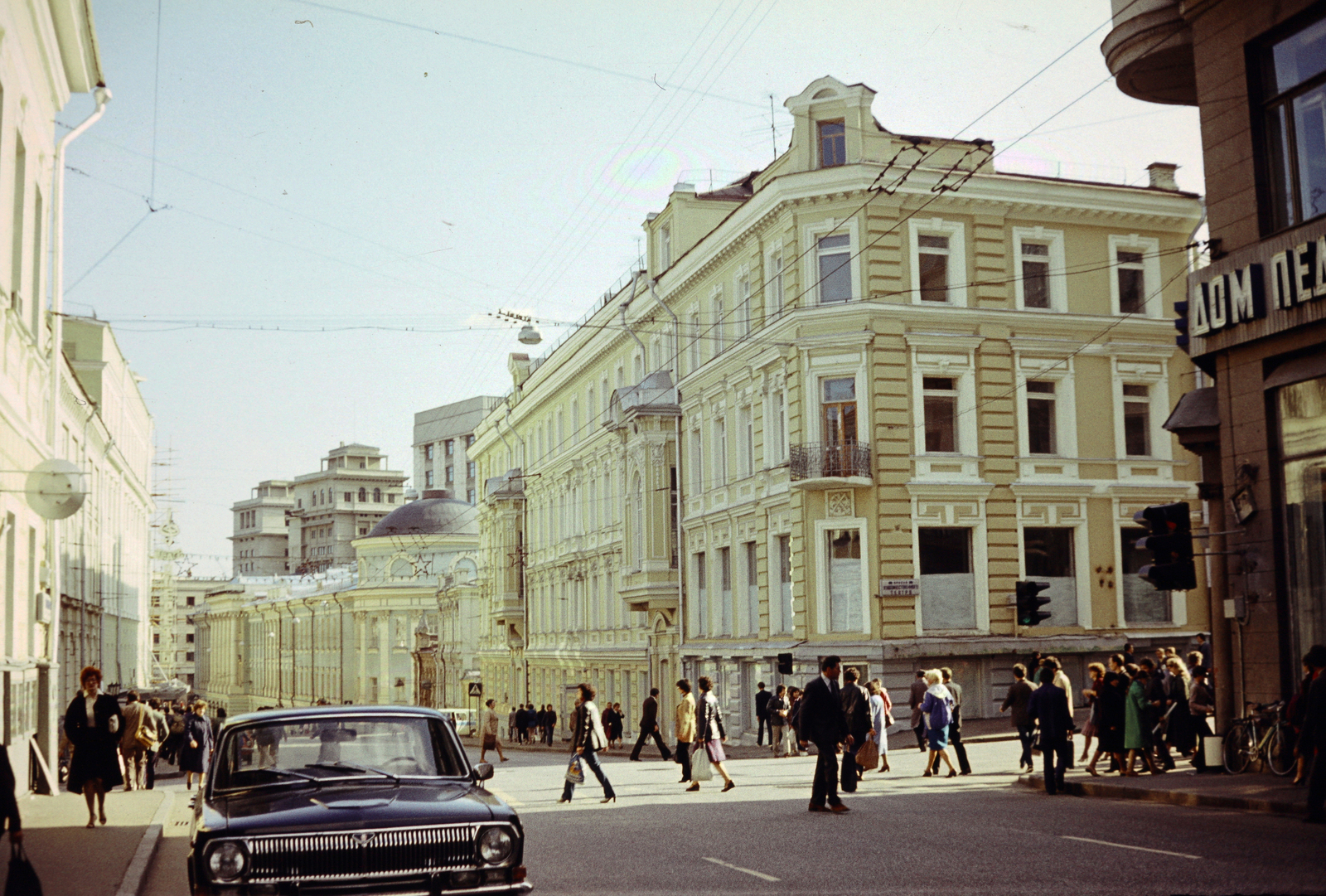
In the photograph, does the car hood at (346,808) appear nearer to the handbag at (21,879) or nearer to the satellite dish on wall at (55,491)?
the handbag at (21,879)

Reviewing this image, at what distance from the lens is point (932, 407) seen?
117 ft

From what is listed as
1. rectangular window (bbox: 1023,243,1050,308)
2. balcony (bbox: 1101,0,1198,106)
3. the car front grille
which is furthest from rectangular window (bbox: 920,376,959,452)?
the car front grille

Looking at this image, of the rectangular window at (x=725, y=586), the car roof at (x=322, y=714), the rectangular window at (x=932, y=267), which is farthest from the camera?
the rectangular window at (x=725, y=586)

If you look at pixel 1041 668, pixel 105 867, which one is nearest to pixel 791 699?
pixel 1041 668

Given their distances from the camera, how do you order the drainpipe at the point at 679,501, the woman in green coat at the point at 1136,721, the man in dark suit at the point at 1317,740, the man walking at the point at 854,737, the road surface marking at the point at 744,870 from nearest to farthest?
the road surface marking at the point at 744,870 → the man in dark suit at the point at 1317,740 → the man walking at the point at 854,737 → the woman in green coat at the point at 1136,721 → the drainpipe at the point at 679,501

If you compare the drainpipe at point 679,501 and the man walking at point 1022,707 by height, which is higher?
the drainpipe at point 679,501

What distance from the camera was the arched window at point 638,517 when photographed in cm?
4528

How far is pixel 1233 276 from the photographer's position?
18422 mm

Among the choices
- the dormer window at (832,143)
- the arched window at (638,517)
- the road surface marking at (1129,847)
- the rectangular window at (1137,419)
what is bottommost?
the road surface marking at (1129,847)

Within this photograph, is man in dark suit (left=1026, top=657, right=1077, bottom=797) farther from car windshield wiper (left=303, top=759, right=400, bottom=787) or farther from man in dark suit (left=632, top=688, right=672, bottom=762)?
man in dark suit (left=632, top=688, right=672, bottom=762)

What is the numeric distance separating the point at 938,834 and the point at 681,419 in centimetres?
3126

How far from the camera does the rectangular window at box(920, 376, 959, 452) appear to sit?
35.5 metres

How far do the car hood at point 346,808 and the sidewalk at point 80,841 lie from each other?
204 cm

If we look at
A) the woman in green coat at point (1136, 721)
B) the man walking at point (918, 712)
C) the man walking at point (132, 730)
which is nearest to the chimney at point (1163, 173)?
the man walking at point (918, 712)
